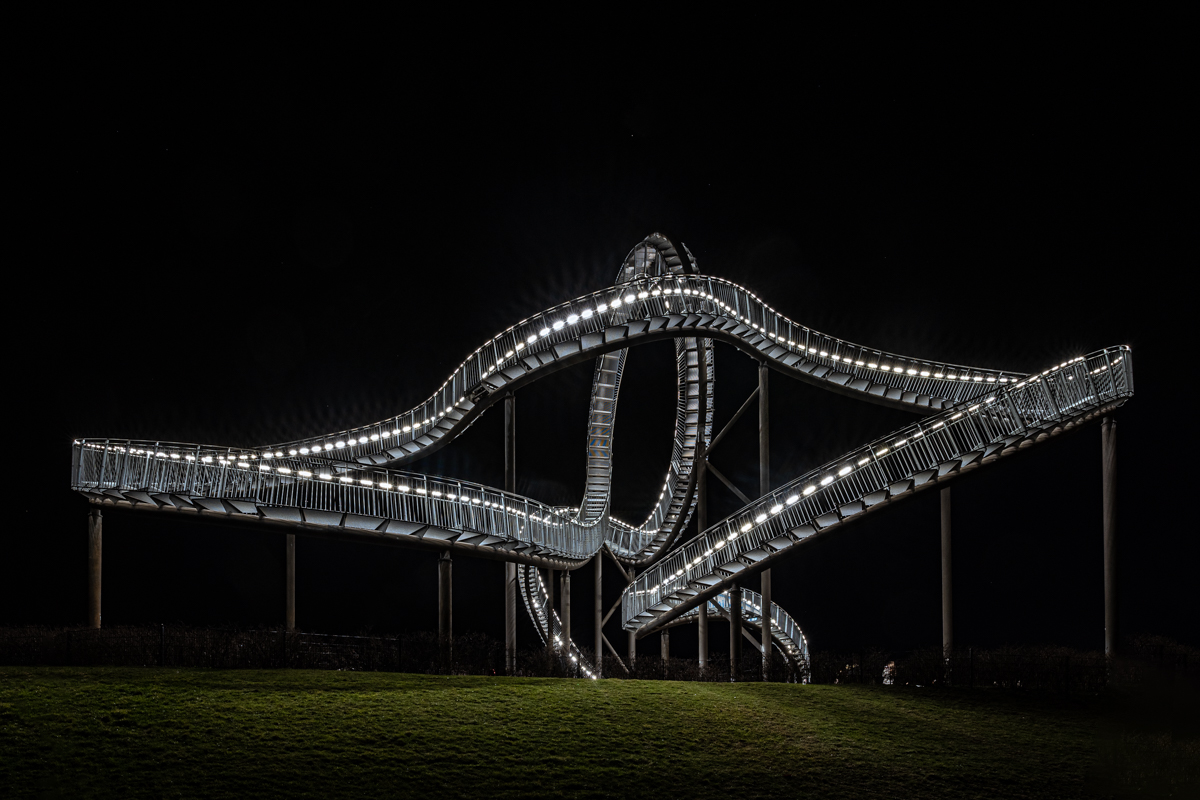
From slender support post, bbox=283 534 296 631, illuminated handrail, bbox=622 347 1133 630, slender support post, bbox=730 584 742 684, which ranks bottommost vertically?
slender support post, bbox=730 584 742 684

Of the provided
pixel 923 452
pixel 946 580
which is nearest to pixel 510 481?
pixel 923 452

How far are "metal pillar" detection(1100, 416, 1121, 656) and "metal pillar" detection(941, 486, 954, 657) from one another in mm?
3382

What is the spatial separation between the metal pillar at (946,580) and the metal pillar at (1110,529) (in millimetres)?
3382

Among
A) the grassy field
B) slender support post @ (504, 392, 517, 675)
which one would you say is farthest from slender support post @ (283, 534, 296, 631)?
the grassy field

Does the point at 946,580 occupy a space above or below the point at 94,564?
below

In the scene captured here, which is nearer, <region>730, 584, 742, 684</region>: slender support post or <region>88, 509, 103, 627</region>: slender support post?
<region>88, 509, 103, 627</region>: slender support post

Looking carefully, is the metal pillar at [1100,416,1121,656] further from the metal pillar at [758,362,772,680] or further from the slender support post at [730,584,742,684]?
the slender support post at [730,584,742,684]

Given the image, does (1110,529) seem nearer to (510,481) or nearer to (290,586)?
(510,481)

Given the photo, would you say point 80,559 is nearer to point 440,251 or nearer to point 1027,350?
point 440,251

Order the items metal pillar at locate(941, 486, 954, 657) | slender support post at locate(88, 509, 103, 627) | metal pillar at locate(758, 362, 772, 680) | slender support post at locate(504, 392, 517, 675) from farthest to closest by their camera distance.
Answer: slender support post at locate(504, 392, 517, 675) < metal pillar at locate(758, 362, 772, 680) < metal pillar at locate(941, 486, 954, 657) < slender support post at locate(88, 509, 103, 627)

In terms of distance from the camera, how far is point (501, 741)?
45.6 feet

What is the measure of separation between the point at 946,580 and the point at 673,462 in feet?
37.5

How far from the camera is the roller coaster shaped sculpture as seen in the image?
20.5m

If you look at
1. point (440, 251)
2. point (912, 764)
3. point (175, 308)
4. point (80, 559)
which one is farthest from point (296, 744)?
point (440, 251)
